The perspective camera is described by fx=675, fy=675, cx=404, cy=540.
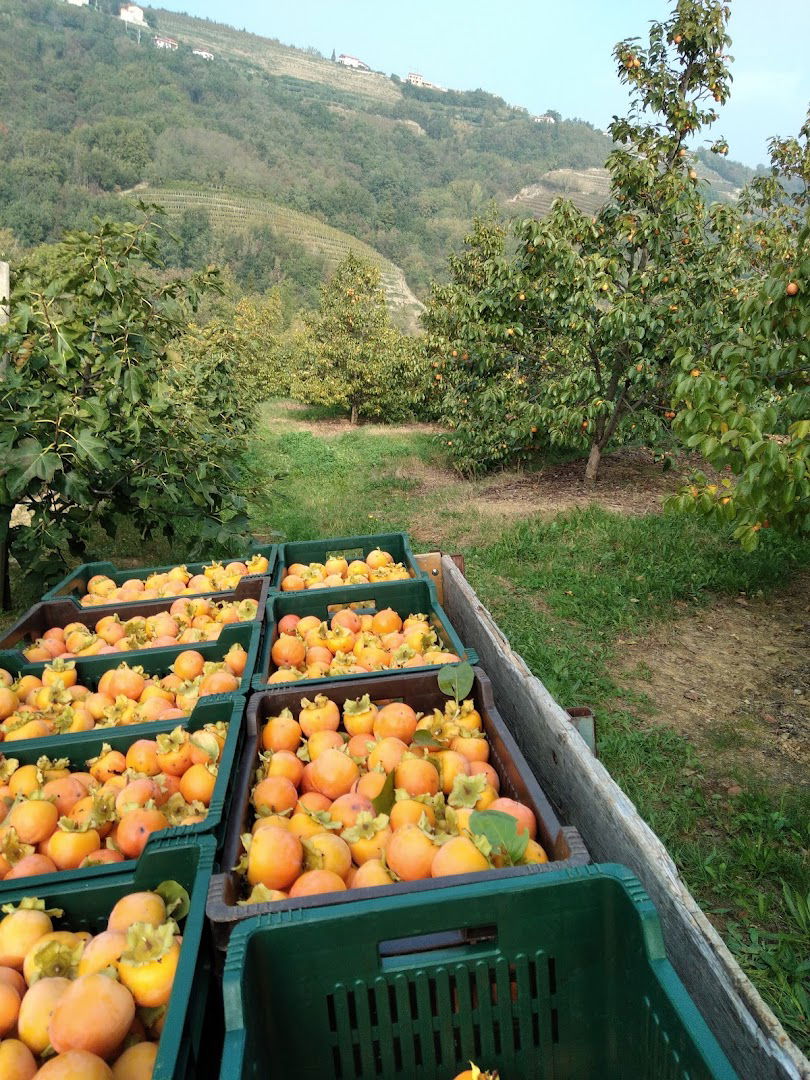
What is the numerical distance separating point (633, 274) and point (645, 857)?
7809 mm

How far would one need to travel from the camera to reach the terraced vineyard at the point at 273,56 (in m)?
155

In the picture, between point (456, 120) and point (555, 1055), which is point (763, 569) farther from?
point (456, 120)

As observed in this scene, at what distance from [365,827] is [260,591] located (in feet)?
5.63

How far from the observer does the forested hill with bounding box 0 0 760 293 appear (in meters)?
70.9

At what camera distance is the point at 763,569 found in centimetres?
550

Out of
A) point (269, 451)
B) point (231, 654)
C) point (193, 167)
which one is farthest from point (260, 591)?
point (193, 167)

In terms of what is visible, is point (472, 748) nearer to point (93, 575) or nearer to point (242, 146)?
point (93, 575)

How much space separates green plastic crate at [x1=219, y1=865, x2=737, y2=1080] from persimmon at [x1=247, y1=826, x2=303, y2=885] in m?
0.28

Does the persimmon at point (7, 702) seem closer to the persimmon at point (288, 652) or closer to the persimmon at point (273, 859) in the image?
the persimmon at point (288, 652)

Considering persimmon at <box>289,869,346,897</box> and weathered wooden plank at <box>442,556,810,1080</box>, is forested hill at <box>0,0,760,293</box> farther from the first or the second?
persimmon at <box>289,869,346,897</box>

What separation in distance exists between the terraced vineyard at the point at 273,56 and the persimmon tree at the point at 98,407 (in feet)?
576

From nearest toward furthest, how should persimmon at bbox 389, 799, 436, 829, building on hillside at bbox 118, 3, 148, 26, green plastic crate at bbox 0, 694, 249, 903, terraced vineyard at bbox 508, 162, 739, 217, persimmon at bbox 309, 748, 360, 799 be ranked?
persimmon at bbox 389, 799, 436, 829 → persimmon at bbox 309, 748, 360, 799 → green plastic crate at bbox 0, 694, 249, 903 → terraced vineyard at bbox 508, 162, 739, 217 → building on hillside at bbox 118, 3, 148, 26

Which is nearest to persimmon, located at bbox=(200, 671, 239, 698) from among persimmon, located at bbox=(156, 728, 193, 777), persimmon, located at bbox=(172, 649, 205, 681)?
persimmon, located at bbox=(172, 649, 205, 681)

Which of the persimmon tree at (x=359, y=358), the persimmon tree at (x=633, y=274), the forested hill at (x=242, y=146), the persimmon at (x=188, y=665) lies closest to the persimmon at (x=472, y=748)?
the persimmon at (x=188, y=665)
